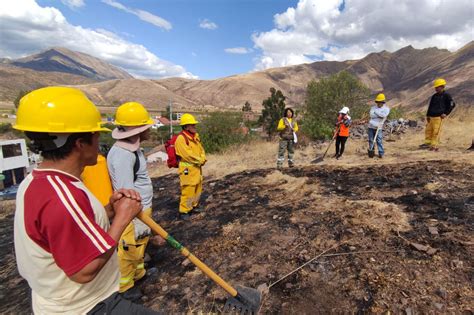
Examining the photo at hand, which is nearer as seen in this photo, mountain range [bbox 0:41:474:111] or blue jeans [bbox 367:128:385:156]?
blue jeans [bbox 367:128:385:156]

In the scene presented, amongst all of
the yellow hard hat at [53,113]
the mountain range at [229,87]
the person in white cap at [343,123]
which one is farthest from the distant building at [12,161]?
the mountain range at [229,87]

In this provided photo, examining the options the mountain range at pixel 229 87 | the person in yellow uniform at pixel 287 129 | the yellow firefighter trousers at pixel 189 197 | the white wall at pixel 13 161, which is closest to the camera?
the yellow firefighter trousers at pixel 189 197

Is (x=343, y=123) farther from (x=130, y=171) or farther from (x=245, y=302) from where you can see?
(x=130, y=171)

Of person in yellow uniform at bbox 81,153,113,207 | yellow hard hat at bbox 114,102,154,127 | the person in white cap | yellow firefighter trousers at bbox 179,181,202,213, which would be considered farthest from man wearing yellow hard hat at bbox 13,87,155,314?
the person in white cap

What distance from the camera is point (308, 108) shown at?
29438 millimetres

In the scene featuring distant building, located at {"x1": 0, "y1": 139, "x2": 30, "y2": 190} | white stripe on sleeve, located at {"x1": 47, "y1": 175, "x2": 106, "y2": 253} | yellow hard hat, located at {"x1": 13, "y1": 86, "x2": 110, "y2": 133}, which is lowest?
distant building, located at {"x1": 0, "y1": 139, "x2": 30, "y2": 190}

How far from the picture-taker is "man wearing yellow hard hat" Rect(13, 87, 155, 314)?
3.63 feet

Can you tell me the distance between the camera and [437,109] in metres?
7.14

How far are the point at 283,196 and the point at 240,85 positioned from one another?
16551 centimetres

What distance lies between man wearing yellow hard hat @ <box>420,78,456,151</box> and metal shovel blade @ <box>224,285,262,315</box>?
23.8ft

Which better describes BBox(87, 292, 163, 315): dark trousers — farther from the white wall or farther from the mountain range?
the mountain range

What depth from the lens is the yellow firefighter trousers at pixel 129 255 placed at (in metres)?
2.84

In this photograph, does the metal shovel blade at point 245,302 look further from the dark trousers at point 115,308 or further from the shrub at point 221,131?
the shrub at point 221,131

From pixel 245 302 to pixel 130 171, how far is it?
165 cm
